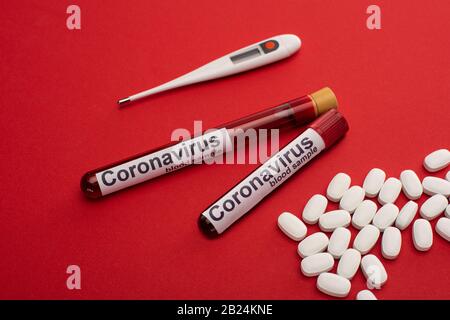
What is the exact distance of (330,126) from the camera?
84 centimetres

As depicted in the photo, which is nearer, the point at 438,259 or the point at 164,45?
the point at 438,259

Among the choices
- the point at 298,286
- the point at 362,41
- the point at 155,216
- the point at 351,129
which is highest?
the point at 362,41

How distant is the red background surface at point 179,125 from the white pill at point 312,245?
0.6 inches

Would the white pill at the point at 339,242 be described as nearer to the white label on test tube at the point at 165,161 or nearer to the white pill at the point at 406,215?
the white pill at the point at 406,215

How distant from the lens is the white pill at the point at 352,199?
81cm

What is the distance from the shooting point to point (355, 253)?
0.77 m

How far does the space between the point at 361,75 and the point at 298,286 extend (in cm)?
35

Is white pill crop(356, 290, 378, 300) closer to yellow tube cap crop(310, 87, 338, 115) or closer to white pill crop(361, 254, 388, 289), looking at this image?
white pill crop(361, 254, 388, 289)

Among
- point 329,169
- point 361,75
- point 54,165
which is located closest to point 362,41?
point 361,75

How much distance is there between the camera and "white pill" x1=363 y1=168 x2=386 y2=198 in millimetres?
822

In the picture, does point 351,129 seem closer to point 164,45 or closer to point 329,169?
point 329,169

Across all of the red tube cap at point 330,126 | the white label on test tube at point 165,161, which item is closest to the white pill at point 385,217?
the red tube cap at point 330,126

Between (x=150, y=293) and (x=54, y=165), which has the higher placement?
(x=54, y=165)

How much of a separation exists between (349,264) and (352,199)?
94 mm
